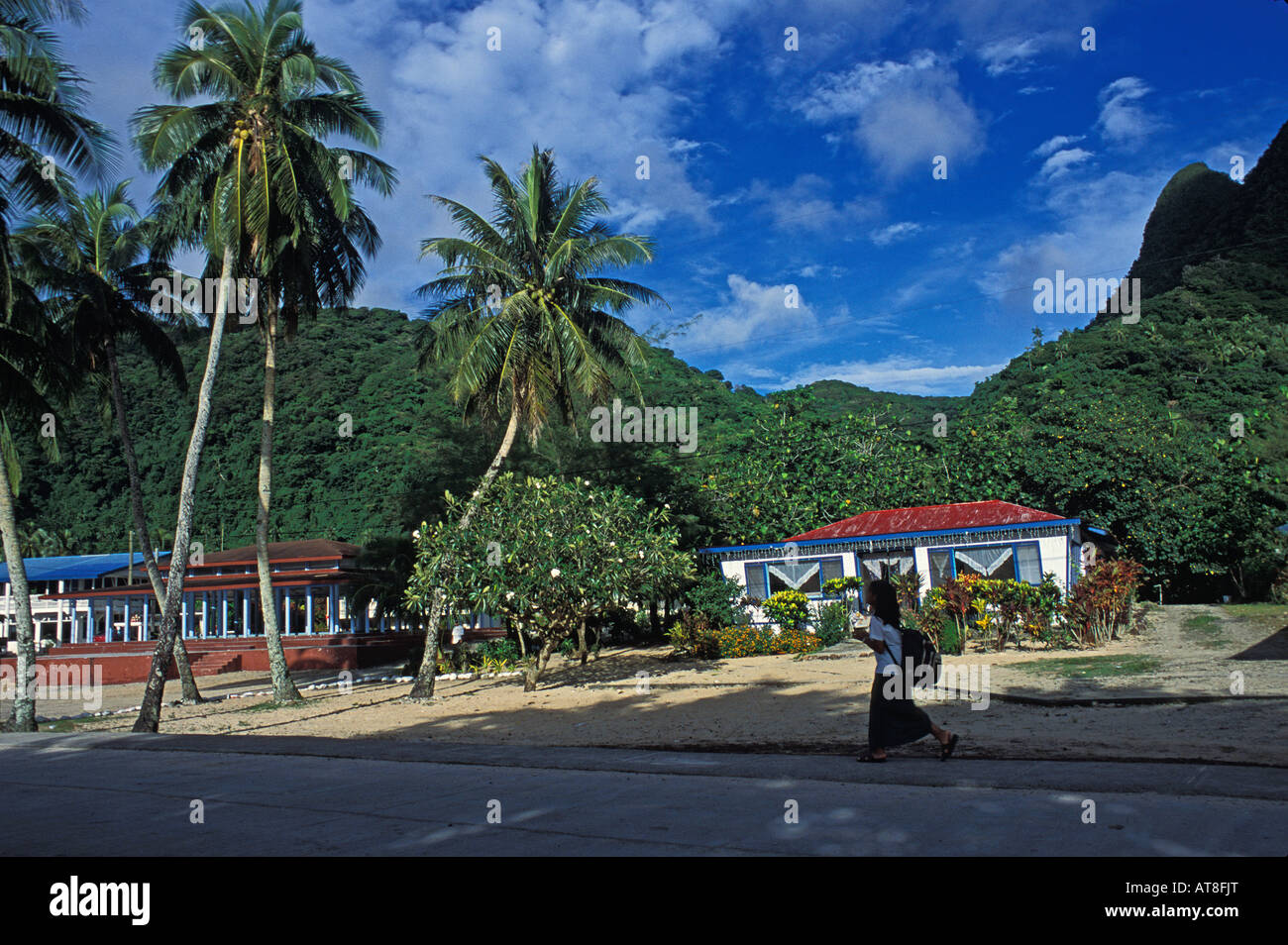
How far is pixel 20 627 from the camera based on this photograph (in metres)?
17.6

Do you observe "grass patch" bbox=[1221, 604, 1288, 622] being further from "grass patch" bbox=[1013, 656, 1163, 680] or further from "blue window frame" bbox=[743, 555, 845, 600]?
"blue window frame" bbox=[743, 555, 845, 600]

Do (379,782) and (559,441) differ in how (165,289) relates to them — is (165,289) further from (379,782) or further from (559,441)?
(379,782)

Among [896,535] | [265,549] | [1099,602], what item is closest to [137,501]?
[265,549]

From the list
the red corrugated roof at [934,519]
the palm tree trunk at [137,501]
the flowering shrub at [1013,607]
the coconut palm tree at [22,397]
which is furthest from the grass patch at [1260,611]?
the coconut palm tree at [22,397]

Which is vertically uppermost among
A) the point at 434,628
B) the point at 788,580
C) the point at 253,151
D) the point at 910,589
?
the point at 253,151

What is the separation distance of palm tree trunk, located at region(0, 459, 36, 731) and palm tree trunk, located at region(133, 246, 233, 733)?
1.88 m

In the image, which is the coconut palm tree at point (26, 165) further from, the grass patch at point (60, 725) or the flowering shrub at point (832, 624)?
the flowering shrub at point (832, 624)

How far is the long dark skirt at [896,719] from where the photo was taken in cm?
793

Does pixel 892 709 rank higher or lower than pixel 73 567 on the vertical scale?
lower

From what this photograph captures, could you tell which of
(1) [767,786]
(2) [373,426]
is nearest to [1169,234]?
(2) [373,426]

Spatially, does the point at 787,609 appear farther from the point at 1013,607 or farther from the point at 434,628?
the point at 434,628

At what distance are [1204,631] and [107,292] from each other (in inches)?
1024
